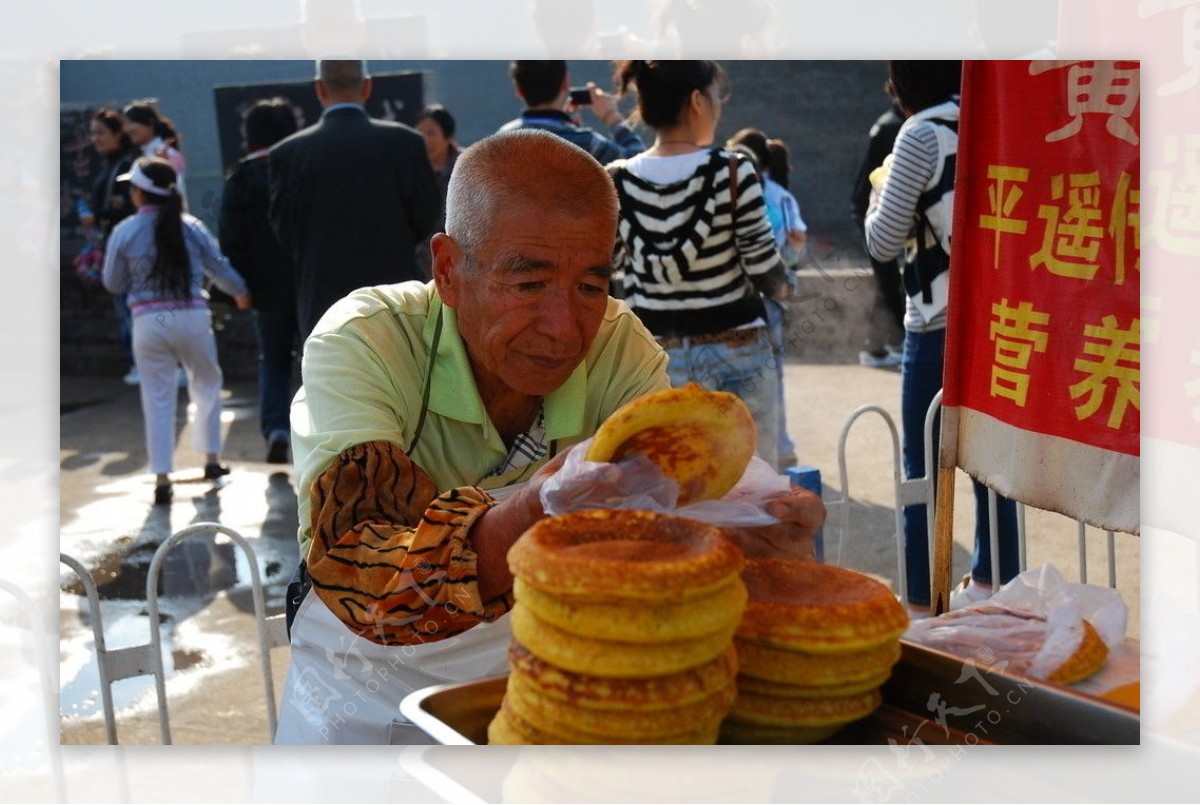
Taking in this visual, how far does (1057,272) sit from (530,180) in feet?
3.19

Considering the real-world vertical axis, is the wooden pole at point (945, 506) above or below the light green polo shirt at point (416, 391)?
below

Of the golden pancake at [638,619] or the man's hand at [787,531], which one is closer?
the golden pancake at [638,619]

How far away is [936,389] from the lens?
2.98m

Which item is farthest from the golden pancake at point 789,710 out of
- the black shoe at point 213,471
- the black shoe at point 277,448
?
the black shoe at point 277,448

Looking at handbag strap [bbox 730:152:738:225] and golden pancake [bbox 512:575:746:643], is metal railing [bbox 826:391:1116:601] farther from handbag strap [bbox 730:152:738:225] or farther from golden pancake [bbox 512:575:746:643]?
golden pancake [bbox 512:575:746:643]

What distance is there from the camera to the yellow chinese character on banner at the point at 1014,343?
2.13 m

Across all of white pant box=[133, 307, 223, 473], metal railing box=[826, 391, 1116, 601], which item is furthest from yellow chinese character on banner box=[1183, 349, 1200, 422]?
white pant box=[133, 307, 223, 473]

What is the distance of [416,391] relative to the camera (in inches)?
70.9

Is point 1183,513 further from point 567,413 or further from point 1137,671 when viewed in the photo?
point 567,413

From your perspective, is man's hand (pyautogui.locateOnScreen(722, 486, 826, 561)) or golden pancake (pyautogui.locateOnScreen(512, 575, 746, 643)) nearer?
golden pancake (pyautogui.locateOnScreen(512, 575, 746, 643))

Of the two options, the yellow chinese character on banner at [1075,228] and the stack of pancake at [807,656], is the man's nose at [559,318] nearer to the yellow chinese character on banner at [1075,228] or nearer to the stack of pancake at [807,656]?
the stack of pancake at [807,656]

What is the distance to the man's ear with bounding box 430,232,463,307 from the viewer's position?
1.74 m

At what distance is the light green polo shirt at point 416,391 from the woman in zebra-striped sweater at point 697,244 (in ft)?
2.85

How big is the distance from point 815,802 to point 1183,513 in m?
1.02
